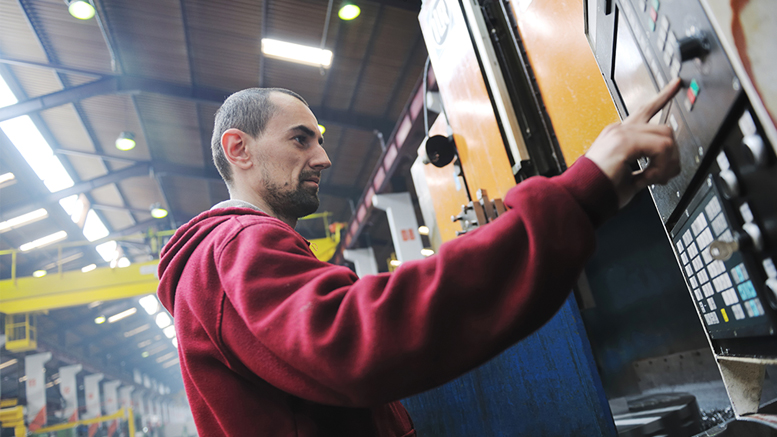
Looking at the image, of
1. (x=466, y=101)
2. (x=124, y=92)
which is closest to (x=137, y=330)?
(x=124, y=92)

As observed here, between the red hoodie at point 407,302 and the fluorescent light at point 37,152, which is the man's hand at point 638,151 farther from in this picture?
the fluorescent light at point 37,152

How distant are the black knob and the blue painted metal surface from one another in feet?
2.85

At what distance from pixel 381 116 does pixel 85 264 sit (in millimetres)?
11807

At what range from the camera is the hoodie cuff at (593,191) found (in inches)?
23.9

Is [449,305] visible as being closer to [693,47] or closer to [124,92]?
[693,47]

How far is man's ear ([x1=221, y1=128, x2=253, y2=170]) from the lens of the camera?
1.20 meters

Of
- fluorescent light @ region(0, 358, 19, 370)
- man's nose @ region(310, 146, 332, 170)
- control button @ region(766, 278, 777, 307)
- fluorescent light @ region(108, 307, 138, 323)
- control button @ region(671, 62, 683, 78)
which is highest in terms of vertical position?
fluorescent light @ region(108, 307, 138, 323)

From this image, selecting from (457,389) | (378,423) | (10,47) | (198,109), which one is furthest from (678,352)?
(10,47)

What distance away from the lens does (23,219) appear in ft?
36.3

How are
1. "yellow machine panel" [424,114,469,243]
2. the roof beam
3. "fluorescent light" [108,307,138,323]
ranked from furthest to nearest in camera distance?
"fluorescent light" [108,307,138,323] < the roof beam < "yellow machine panel" [424,114,469,243]

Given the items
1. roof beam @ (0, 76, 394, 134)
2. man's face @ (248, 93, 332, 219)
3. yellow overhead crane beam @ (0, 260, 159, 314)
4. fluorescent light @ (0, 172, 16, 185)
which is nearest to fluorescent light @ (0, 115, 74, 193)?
fluorescent light @ (0, 172, 16, 185)

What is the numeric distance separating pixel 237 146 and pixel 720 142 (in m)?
1.02

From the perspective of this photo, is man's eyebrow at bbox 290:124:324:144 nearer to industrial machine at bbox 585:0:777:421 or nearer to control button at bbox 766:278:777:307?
industrial machine at bbox 585:0:777:421

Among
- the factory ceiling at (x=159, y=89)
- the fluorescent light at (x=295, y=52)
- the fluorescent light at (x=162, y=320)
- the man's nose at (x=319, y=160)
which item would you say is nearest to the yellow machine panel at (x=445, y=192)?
the man's nose at (x=319, y=160)
